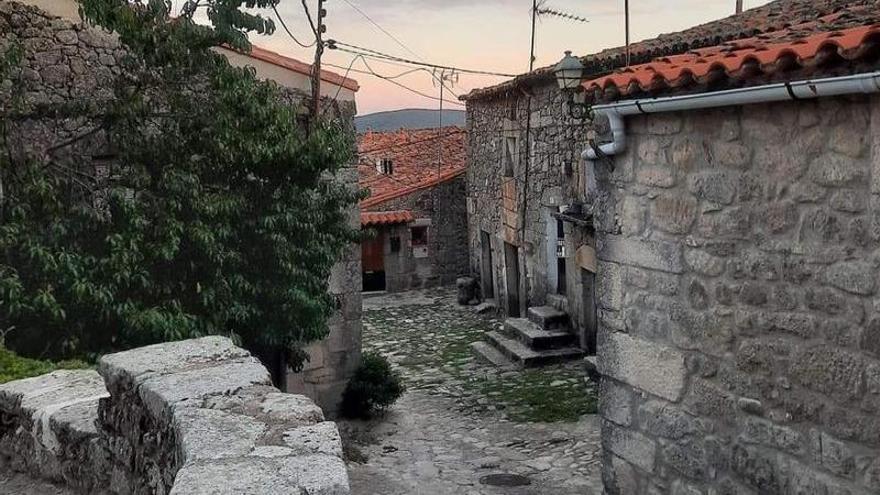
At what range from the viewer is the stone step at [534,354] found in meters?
12.5

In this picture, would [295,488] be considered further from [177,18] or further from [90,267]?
[177,18]

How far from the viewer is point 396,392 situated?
966 cm

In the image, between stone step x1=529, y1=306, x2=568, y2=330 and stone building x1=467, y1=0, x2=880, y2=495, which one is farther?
stone step x1=529, y1=306, x2=568, y2=330

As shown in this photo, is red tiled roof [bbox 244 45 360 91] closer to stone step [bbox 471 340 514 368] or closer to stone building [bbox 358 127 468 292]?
stone step [bbox 471 340 514 368]

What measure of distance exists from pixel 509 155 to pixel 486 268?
3533mm

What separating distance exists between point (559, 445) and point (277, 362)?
9.64ft

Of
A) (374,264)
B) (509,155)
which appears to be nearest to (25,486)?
(509,155)

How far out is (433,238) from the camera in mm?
22266

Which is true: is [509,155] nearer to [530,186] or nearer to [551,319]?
[530,186]

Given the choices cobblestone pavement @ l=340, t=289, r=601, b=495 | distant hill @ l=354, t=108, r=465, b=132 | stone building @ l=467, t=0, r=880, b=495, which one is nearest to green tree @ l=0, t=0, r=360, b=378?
cobblestone pavement @ l=340, t=289, r=601, b=495

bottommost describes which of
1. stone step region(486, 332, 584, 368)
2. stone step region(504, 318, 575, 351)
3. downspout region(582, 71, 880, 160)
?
Answer: stone step region(486, 332, 584, 368)

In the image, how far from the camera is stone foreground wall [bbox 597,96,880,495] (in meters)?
3.36

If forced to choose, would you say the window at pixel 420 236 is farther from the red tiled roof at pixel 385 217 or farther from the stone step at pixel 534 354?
the stone step at pixel 534 354

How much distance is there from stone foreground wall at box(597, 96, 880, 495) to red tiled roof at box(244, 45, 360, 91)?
484 cm
